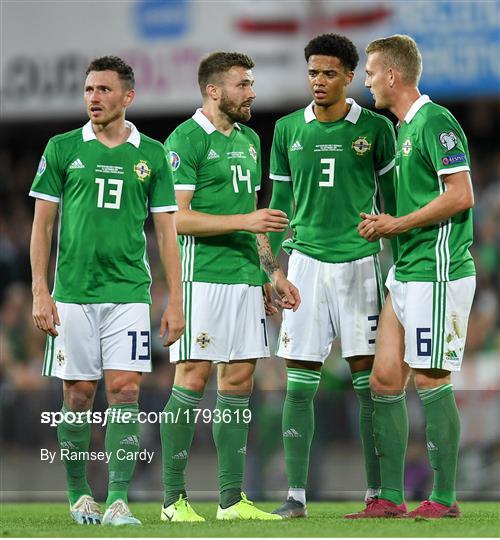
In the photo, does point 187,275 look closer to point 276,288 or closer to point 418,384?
point 276,288

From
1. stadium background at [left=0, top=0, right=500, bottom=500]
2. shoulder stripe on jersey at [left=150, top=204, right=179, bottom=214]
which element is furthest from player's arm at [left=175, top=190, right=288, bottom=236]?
stadium background at [left=0, top=0, right=500, bottom=500]

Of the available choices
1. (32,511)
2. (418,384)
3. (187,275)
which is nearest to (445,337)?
(418,384)

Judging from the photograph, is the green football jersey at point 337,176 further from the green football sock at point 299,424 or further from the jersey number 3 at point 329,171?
the green football sock at point 299,424

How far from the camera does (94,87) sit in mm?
6359

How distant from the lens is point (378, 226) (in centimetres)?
634

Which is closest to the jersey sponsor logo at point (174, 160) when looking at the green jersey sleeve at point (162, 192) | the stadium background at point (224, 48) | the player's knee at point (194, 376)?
the green jersey sleeve at point (162, 192)

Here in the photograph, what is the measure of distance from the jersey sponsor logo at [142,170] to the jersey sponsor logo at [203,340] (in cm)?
90

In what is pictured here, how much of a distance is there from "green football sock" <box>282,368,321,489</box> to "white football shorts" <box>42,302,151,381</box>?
87 cm

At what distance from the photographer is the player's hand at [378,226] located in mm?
6320

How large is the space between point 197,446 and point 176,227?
3282 mm

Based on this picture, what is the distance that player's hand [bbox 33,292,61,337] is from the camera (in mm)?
6086

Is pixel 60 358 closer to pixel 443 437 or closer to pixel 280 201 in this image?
pixel 280 201

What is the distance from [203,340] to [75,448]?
88 centimetres

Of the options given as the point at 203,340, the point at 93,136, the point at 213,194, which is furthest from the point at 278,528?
the point at 93,136
